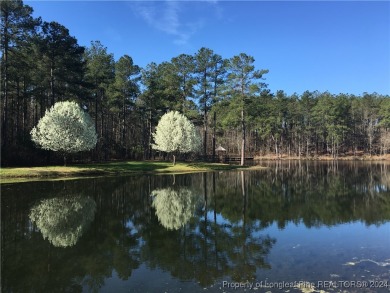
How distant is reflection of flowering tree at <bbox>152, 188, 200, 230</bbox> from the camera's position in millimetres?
17531

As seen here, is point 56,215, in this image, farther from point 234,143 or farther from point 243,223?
point 234,143

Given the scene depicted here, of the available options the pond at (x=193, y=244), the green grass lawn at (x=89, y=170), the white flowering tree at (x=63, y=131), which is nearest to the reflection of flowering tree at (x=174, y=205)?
the pond at (x=193, y=244)

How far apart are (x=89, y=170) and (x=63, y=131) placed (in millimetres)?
6151

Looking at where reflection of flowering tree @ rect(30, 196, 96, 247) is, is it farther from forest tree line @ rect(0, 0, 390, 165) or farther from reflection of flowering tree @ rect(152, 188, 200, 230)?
forest tree line @ rect(0, 0, 390, 165)

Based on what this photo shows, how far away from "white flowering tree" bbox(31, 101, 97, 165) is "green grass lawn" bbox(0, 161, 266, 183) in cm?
303

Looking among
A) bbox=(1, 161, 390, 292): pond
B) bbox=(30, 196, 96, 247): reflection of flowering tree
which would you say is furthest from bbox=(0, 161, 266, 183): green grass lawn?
bbox=(30, 196, 96, 247): reflection of flowering tree

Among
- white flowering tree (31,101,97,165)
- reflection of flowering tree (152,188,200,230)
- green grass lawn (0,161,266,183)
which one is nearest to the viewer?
reflection of flowering tree (152,188,200,230)

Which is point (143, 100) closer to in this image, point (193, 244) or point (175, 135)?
point (175, 135)

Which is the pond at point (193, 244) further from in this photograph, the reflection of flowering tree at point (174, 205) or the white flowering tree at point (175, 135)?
the white flowering tree at point (175, 135)

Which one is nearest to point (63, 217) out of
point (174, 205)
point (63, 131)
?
point (174, 205)

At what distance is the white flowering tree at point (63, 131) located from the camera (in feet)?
141

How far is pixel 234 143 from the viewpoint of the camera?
398 feet

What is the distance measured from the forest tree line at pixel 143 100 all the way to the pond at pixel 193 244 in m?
29.2

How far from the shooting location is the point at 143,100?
7344cm
